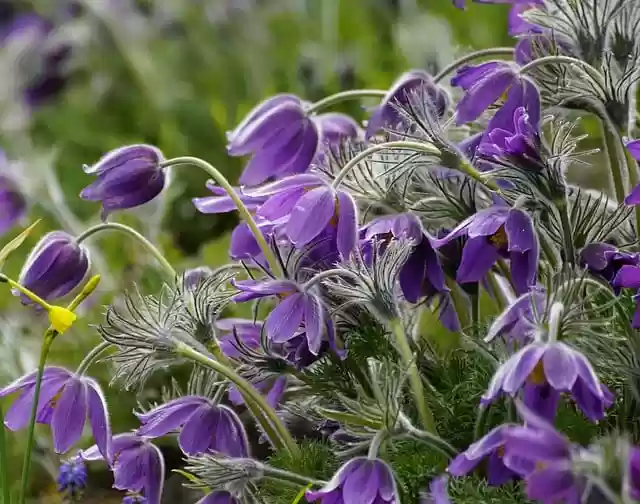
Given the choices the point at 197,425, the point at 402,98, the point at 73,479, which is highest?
the point at 402,98

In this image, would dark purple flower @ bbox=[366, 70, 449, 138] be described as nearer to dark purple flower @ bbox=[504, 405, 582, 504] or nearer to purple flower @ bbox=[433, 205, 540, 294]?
purple flower @ bbox=[433, 205, 540, 294]

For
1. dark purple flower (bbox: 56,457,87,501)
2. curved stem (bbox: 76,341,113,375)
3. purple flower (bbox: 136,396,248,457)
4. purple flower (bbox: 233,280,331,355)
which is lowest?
dark purple flower (bbox: 56,457,87,501)

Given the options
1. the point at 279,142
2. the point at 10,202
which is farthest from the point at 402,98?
the point at 10,202

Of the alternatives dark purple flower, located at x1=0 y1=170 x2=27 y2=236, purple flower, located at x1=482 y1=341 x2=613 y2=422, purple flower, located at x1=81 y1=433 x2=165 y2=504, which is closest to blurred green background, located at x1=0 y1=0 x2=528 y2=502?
dark purple flower, located at x1=0 y1=170 x2=27 y2=236

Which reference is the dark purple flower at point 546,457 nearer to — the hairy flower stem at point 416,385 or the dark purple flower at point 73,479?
the hairy flower stem at point 416,385

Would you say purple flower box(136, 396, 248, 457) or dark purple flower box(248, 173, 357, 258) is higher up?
dark purple flower box(248, 173, 357, 258)

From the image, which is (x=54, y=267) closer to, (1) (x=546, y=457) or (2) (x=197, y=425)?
(2) (x=197, y=425)

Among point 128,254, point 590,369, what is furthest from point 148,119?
point 590,369
